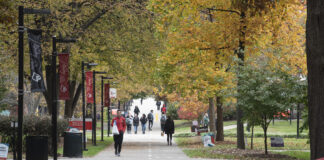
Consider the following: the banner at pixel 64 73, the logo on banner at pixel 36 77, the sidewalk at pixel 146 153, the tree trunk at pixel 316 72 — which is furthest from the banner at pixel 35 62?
the tree trunk at pixel 316 72

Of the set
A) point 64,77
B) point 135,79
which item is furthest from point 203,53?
point 135,79

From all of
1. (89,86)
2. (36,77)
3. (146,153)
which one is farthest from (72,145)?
(89,86)

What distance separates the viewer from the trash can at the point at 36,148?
59.8 ft

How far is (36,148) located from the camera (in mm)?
18266

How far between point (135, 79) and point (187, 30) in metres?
10.5

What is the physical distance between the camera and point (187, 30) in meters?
26.1

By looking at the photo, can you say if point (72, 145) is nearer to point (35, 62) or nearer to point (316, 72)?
point (35, 62)

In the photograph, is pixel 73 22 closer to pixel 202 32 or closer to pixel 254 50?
pixel 202 32

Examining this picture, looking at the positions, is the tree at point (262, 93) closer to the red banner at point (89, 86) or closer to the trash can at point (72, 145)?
the trash can at point (72, 145)

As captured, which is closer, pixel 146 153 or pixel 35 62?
pixel 35 62

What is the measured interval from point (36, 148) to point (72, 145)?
4.32 metres

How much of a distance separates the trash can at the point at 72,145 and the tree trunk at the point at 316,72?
13071mm

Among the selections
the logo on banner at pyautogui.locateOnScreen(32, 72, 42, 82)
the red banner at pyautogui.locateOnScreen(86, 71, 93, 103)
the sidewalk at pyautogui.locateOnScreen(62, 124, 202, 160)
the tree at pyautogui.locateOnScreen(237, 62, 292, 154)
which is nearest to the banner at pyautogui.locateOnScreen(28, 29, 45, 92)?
the logo on banner at pyautogui.locateOnScreen(32, 72, 42, 82)

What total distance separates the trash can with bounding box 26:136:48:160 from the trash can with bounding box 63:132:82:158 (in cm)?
416
